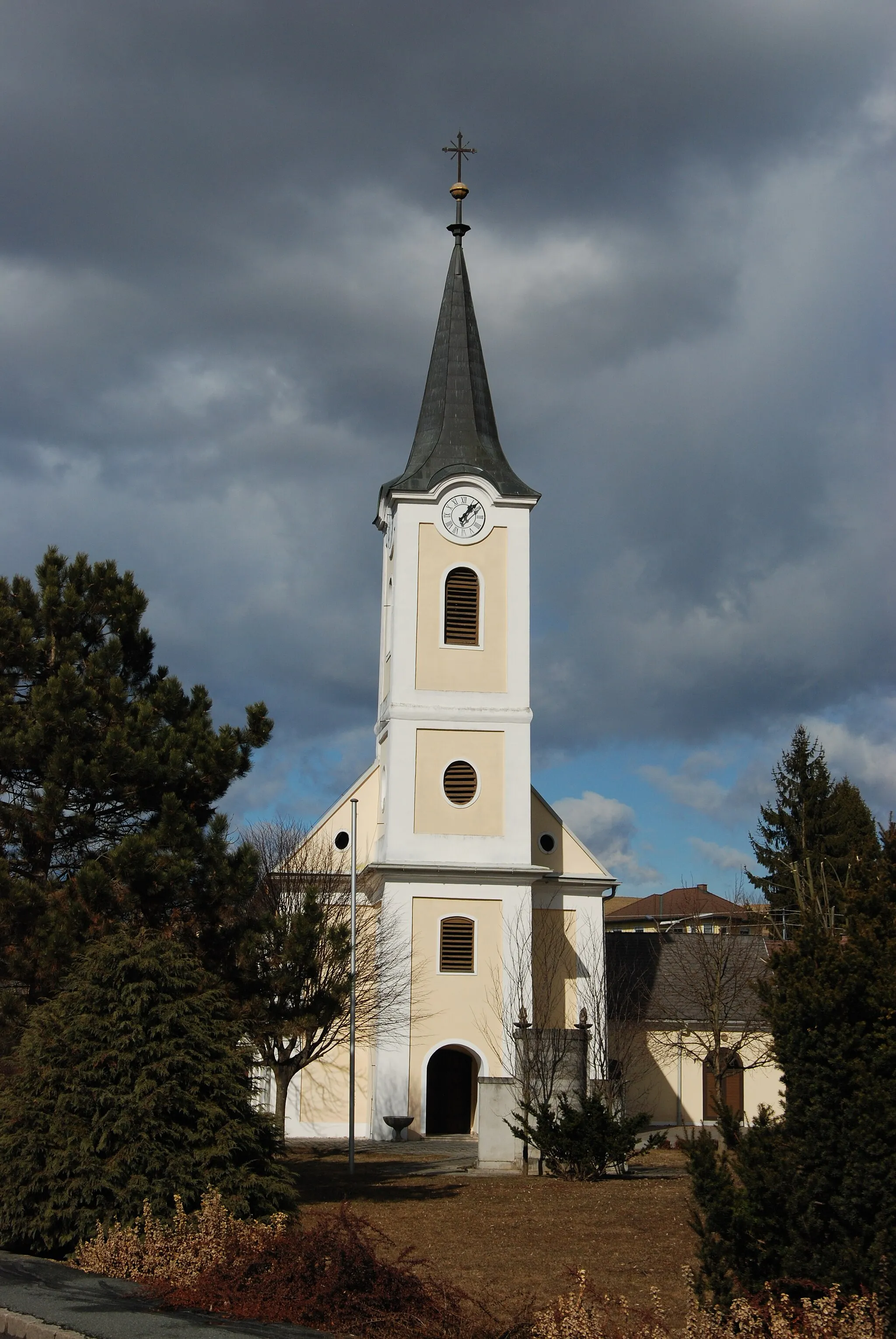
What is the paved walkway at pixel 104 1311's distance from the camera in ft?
30.4

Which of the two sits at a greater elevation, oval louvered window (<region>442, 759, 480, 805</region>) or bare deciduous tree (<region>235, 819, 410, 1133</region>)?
oval louvered window (<region>442, 759, 480, 805</region>)

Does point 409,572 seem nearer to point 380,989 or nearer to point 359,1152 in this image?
point 380,989

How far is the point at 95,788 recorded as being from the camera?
62.1 feet

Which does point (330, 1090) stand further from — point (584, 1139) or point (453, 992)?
point (584, 1139)

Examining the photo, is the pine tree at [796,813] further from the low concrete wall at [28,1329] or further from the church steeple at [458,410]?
the low concrete wall at [28,1329]

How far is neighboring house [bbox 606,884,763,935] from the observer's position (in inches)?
1636

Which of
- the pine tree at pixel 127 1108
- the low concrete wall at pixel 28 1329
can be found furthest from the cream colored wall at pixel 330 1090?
the low concrete wall at pixel 28 1329

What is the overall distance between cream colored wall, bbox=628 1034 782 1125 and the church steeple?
16126 millimetres

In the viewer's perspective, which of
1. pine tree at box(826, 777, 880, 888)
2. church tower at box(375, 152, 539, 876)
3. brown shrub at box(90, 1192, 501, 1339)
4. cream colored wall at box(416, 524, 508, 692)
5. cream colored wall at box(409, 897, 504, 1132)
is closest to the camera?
brown shrub at box(90, 1192, 501, 1339)

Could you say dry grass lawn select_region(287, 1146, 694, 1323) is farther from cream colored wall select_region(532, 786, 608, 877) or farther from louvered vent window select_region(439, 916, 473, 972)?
cream colored wall select_region(532, 786, 608, 877)

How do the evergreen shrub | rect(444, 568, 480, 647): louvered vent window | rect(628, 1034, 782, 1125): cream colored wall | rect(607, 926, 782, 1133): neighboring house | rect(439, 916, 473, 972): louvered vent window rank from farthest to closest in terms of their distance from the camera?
rect(628, 1034, 782, 1125): cream colored wall
rect(607, 926, 782, 1133): neighboring house
rect(444, 568, 480, 647): louvered vent window
rect(439, 916, 473, 972): louvered vent window
the evergreen shrub

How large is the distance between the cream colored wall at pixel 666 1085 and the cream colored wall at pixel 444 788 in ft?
30.1

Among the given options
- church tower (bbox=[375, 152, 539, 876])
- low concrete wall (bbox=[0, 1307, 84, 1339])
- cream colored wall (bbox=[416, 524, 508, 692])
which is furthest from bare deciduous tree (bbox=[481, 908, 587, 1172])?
low concrete wall (bbox=[0, 1307, 84, 1339])

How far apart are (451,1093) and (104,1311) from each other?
86.8ft
